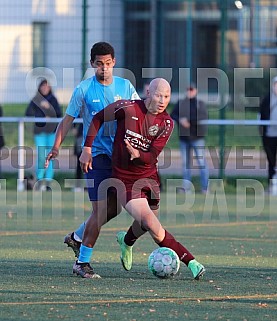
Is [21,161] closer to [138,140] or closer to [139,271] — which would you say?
[139,271]

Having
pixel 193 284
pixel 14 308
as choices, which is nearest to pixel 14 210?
pixel 193 284

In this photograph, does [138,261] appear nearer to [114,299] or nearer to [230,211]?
[114,299]

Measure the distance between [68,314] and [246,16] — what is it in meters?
17.9

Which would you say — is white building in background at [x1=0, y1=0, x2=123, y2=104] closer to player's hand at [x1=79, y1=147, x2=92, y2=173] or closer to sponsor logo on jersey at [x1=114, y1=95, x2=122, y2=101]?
sponsor logo on jersey at [x1=114, y1=95, x2=122, y2=101]

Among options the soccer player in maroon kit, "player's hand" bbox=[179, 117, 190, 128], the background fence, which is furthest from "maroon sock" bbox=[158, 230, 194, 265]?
the background fence

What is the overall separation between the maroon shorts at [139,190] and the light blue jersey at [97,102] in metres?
0.43

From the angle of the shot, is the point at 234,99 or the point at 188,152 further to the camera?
the point at 234,99

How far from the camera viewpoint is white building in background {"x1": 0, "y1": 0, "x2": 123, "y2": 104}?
741 inches

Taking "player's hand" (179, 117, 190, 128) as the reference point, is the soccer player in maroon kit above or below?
below

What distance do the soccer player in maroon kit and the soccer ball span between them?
0.33 feet

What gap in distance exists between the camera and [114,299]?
7.46 meters

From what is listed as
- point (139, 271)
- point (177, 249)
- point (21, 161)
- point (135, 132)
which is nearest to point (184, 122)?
point (21, 161)

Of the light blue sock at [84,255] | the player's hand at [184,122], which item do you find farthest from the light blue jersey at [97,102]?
the player's hand at [184,122]

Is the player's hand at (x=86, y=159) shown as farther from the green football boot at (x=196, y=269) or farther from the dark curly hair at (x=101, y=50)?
the green football boot at (x=196, y=269)
